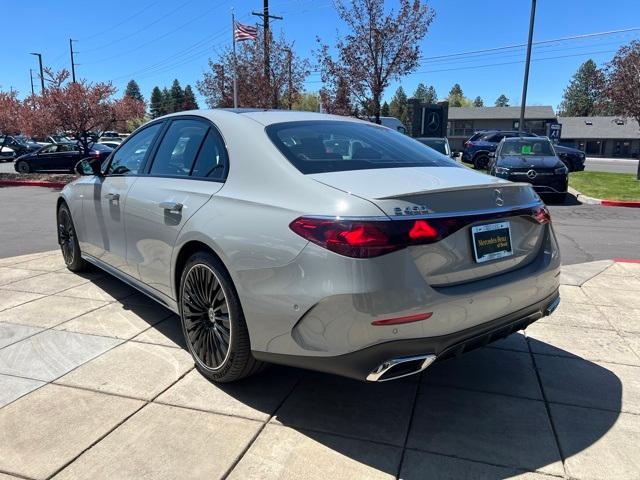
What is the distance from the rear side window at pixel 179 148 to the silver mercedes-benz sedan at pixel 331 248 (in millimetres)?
15

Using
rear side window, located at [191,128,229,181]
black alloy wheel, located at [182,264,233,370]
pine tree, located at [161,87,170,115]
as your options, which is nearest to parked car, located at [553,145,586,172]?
rear side window, located at [191,128,229,181]

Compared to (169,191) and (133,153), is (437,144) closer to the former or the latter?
(133,153)

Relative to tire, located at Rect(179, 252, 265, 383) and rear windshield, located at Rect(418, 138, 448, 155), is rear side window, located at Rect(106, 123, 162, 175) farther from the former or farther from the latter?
rear windshield, located at Rect(418, 138, 448, 155)

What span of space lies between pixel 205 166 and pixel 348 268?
1.50m

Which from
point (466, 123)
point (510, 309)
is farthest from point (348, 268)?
point (466, 123)

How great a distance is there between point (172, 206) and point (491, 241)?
197 centimetres

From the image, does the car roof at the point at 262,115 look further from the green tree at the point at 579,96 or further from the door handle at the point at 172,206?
the green tree at the point at 579,96

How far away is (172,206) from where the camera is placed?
11.2 ft

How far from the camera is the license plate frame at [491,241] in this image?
2.66 metres

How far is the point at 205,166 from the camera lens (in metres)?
3.41

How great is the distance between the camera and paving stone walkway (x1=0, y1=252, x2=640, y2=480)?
249 cm

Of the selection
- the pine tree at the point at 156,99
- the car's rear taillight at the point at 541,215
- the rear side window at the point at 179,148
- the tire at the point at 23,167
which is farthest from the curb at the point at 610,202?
the pine tree at the point at 156,99

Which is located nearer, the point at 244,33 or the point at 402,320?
the point at 402,320

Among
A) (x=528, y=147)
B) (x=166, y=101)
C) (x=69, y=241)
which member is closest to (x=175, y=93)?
(x=166, y=101)
